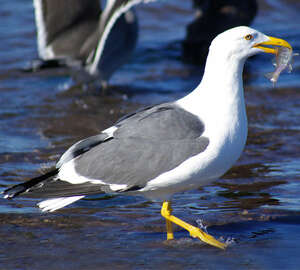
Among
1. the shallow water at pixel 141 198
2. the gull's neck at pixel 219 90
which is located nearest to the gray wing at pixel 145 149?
the gull's neck at pixel 219 90

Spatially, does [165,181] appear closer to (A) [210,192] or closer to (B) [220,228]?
Answer: (B) [220,228]

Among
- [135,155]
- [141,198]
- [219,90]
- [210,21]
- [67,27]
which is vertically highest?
[219,90]

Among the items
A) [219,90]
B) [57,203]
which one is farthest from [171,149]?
[57,203]

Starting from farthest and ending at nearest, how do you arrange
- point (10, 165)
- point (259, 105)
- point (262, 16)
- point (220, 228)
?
point (262, 16)
point (259, 105)
point (10, 165)
point (220, 228)

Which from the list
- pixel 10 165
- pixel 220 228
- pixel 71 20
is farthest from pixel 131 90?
pixel 220 228

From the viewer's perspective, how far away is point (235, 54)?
4738 mm

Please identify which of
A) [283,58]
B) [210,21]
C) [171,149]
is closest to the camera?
[171,149]

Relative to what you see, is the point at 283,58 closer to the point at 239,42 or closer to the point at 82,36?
the point at 239,42

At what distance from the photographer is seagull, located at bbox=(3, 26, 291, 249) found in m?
4.53

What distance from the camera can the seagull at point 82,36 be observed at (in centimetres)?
889

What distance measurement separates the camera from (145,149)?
4.66 meters

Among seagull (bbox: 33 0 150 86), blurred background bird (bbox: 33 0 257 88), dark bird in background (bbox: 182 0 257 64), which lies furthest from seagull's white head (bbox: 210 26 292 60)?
dark bird in background (bbox: 182 0 257 64)

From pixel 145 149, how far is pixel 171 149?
0.19 meters

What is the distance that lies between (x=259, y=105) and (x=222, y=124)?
427cm
